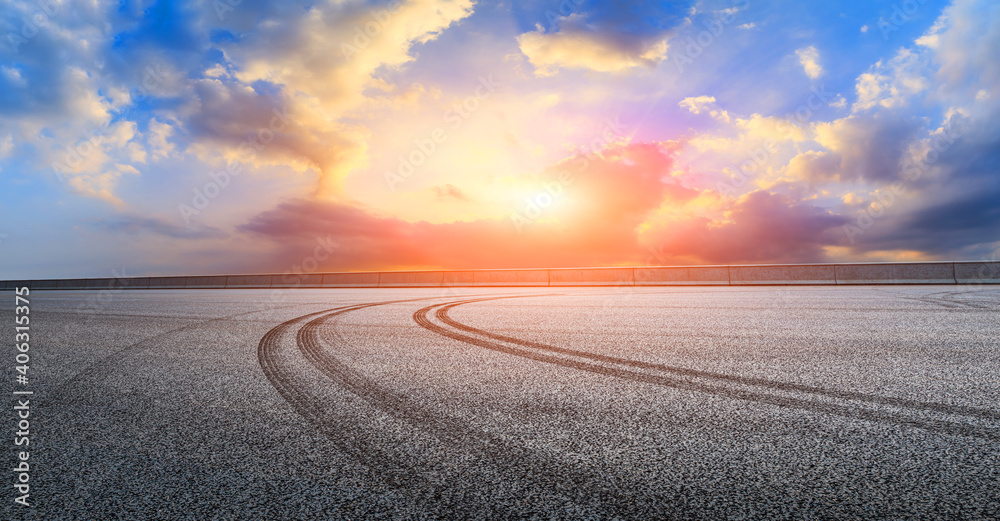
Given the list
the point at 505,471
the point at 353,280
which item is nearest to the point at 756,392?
the point at 505,471

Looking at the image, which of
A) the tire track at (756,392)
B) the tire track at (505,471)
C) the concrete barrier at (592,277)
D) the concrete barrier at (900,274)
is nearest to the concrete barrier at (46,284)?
the concrete barrier at (592,277)

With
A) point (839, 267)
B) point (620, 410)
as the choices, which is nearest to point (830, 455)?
point (620, 410)

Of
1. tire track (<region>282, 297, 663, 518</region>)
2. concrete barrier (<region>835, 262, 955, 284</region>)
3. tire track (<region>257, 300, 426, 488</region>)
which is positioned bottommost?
tire track (<region>282, 297, 663, 518</region>)

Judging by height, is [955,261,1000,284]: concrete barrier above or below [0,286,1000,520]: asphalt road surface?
above

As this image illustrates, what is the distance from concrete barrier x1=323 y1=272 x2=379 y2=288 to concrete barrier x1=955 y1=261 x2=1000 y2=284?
3156cm

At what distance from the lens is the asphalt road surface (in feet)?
6.77

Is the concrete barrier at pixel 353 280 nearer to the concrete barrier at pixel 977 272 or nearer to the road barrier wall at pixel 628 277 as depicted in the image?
the road barrier wall at pixel 628 277

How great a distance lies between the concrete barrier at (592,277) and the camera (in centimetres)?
2827

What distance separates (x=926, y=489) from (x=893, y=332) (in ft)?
19.4

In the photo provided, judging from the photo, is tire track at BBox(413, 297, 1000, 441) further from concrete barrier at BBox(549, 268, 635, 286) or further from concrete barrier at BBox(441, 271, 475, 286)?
concrete barrier at BBox(441, 271, 475, 286)

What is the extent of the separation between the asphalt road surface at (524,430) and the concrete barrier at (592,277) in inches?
862

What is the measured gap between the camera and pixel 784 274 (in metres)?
24.9

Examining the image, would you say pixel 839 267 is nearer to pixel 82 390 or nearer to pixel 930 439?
pixel 930 439

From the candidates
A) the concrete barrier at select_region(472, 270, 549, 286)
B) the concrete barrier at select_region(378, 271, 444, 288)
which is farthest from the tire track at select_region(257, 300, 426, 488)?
the concrete barrier at select_region(378, 271, 444, 288)
